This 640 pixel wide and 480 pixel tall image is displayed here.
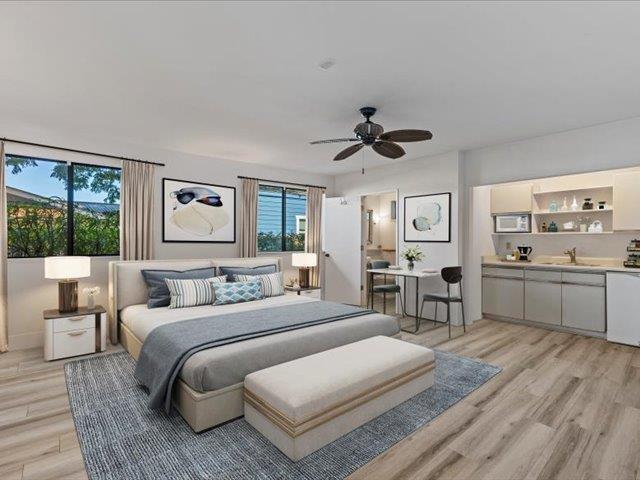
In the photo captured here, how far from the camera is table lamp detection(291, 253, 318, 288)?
584 cm

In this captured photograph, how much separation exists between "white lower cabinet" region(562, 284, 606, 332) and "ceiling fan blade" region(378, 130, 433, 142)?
3.29m

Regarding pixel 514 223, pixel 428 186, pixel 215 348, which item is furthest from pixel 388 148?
pixel 514 223

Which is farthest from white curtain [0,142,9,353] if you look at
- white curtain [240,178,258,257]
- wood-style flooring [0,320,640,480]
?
white curtain [240,178,258,257]

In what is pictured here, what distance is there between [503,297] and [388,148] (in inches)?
133

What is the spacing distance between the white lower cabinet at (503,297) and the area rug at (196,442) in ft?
8.99

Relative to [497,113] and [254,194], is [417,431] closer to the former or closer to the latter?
[497,113]

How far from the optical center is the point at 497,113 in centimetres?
368

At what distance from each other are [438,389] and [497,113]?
2.87 m

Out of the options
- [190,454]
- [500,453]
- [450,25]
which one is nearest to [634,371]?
[500,453]

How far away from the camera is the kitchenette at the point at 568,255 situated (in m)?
4.35

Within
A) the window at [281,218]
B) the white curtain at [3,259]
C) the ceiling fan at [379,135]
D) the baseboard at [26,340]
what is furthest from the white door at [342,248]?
the white curtain at [3,259]

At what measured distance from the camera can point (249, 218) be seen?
19.1 ft

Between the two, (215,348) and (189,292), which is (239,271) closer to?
(189,292)

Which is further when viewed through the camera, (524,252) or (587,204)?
(524,252)
